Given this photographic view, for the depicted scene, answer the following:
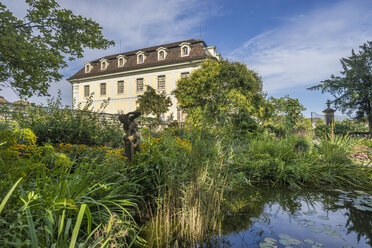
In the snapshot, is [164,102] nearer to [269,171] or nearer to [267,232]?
[269,171]

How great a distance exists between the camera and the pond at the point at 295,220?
81.6 inches

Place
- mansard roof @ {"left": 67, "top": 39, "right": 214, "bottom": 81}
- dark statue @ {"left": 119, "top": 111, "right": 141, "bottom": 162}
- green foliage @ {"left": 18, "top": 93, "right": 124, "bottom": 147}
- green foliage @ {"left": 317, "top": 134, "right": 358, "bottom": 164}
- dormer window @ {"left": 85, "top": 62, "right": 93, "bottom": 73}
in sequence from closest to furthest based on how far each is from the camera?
dark statue @ {"left": 119, "top": 111, "right": 141, "bottom": 162} → green foliage @ {"left": 317, "top": 134, "right": 358, "bottom": 164} → green foliage @ {"left": 18, "top": 93, "right": 124, "bottom": 147} → mansard roof @ {"left": 67, "top": 39, "right": 214, "bottom": 81} → dormer window @ {"left": 85, "top": 62, "right": 93, "bottom": 73}

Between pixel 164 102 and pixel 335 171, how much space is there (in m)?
13.7

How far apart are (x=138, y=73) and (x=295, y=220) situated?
22602 mm

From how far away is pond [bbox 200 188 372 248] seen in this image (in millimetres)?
2072

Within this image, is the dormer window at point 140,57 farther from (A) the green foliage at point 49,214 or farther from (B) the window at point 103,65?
(A) the green foliage at point 49,214

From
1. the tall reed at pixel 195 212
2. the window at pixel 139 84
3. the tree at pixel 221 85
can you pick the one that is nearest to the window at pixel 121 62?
the window at pixel 139 84

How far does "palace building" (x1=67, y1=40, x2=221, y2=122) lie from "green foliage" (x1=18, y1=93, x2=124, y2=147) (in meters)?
13.7

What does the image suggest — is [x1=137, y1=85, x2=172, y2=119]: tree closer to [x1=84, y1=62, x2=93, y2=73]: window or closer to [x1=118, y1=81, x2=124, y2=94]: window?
[x1=118, y1=81, x2=124, y2=94]: window

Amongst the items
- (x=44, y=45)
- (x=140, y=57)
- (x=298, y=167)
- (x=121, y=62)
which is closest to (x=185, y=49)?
(x=140, y=57)

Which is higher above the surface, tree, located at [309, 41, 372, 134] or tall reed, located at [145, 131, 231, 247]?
tree, located at [309, 41, 372, 134]

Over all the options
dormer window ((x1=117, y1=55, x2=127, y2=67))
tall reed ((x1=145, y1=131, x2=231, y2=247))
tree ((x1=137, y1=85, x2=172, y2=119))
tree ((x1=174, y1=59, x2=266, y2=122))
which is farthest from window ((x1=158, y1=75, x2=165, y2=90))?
tall reed ((x1=145, y1=131, x2=231, y2=247))

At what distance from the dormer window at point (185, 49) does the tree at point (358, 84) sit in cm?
1443

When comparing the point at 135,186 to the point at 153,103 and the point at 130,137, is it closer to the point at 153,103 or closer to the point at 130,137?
the point at 130,137
